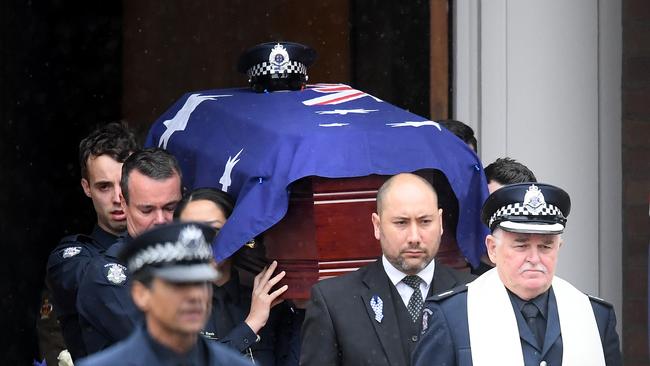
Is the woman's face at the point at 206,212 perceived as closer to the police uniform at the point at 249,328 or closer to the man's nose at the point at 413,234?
the police uniform at the point at 249,328

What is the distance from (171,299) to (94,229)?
8.01 ft

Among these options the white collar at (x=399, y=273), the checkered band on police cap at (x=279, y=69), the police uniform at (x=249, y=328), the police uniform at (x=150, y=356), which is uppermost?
the checkered band on police cap at (x=279, y=69)

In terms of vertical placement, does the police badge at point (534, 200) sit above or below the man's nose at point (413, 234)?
above

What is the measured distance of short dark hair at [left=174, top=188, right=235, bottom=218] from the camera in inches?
214

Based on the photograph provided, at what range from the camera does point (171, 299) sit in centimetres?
353

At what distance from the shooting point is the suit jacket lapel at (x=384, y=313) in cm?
515

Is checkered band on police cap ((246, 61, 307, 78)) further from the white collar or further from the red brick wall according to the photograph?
the red brick wall

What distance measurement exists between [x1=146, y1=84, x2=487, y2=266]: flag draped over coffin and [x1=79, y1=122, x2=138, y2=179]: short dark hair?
252 millimetres

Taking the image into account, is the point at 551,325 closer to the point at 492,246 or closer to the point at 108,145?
the point at 492,246

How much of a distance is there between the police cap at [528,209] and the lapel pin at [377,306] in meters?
0.46

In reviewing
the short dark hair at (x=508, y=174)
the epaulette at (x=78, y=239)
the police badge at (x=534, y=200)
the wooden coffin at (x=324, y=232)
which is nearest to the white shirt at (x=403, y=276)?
the wooden coffin at (x=324, y=232)

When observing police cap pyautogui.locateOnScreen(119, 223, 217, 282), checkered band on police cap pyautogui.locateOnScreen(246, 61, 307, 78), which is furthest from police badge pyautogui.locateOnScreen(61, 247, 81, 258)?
police cap pyautogui.locateOnScreen(119, 223, 217, 282)

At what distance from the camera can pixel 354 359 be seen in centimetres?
512

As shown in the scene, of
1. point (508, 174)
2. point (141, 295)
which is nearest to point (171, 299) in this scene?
point (141, 295)
